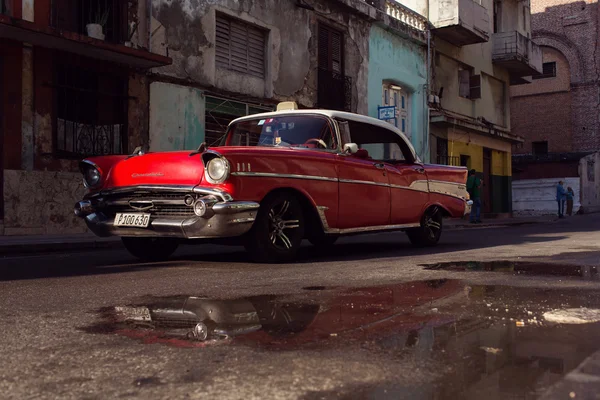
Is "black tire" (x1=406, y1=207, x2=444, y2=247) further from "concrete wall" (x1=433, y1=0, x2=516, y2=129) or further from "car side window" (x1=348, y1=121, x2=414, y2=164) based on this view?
"concrete wall" (x1=433, y1=0, x2=516, y2=129)

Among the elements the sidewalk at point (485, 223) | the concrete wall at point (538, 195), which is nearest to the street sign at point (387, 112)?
the sidewalk at point (485, 223)

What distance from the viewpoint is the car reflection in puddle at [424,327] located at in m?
2.21

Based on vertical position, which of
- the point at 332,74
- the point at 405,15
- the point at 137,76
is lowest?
the point at 137,76

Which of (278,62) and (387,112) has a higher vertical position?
(278,62)

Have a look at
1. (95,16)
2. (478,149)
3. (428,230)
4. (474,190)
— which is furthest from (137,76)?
(478,149)

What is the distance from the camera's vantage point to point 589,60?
1518 inches

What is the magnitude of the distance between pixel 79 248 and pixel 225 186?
4580 millimetres

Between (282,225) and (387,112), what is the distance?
15528 millimetres

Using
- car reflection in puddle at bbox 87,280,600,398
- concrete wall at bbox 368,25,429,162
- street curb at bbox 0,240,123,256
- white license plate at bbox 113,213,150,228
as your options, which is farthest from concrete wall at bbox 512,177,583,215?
car reflection in puddle at bbox 87,280,600,398

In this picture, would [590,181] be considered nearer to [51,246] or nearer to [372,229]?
[372,229]

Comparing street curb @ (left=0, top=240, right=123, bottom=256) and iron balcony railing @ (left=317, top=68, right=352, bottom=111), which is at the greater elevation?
iron balcony railing @ (left=317, top=68, right=352, bottom=111)

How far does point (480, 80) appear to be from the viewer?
26938mm

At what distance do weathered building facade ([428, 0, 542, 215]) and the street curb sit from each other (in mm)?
17121

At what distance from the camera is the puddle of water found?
515cm
